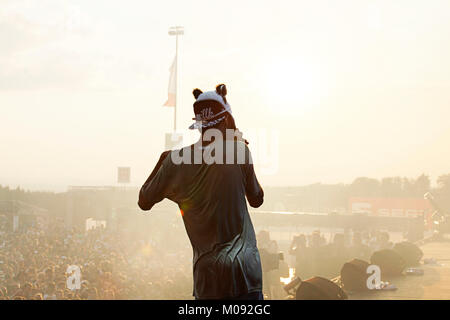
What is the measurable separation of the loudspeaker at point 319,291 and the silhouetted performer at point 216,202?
10.3 metres

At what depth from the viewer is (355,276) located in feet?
50.1

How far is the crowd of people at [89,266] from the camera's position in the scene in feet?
108

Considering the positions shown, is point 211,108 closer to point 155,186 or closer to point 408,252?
point 155,186

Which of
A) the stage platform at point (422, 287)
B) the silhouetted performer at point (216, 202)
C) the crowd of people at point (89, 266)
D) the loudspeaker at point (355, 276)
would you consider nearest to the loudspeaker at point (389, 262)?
the stage platform at point (422, 287)

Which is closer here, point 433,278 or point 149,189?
point 149,189

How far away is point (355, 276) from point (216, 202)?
540 inches

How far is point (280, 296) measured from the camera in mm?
20531

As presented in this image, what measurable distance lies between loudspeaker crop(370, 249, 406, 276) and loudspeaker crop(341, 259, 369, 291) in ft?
5.83

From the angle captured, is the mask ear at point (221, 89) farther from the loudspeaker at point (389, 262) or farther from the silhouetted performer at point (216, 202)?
the loudspeaker at point (389, 262)

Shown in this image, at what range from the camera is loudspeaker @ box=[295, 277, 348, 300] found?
40.4 ft

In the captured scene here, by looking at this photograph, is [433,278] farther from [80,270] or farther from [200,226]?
[80,270]

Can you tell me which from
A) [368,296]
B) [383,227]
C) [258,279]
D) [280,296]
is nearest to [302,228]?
[383,227]

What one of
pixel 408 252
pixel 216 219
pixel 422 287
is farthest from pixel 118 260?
pixel 216 219
